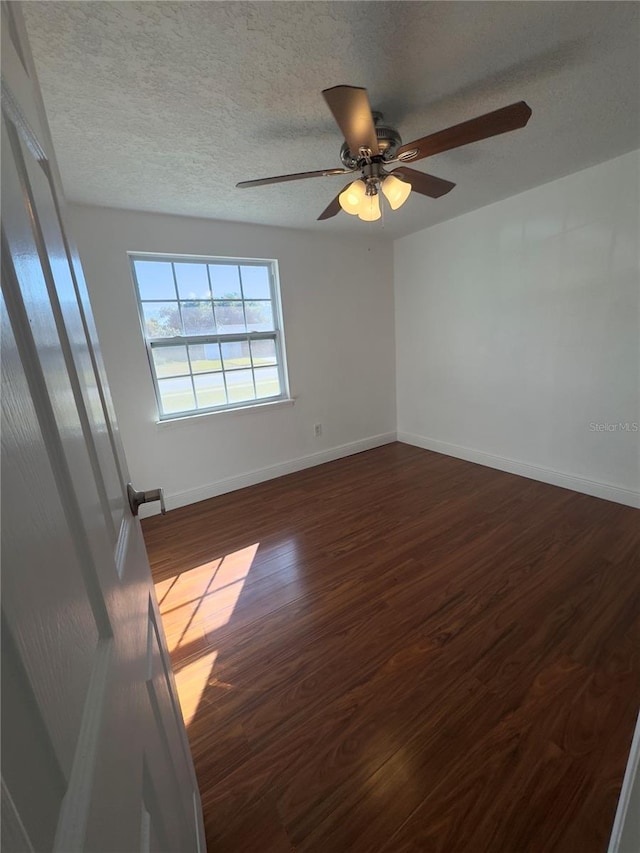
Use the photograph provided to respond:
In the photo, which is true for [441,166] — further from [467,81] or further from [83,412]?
[83,412]

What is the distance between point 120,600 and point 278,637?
4.38 feet

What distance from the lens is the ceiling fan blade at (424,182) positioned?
5.44 feet

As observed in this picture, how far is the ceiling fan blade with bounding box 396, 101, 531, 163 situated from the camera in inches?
48.9

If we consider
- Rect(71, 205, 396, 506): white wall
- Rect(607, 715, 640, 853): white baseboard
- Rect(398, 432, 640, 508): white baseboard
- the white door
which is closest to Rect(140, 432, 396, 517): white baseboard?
Rect(71, 205, 396, 506): white wall

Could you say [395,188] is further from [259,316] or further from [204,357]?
[204,357]

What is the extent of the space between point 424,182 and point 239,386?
2.13 m

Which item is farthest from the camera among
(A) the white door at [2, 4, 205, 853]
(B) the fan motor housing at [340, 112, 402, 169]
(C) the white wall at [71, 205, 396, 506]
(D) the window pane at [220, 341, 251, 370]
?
(D) the window pane at [220, 341, 251, 370]

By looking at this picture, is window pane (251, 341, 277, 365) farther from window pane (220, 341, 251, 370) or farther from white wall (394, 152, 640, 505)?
white wall (394, 152, 640, 505)

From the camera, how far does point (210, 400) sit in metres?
3.13

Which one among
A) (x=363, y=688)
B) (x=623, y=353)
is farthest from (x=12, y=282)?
(x=623, y=353)

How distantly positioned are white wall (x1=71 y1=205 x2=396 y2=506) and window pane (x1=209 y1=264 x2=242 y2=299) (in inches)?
5.2

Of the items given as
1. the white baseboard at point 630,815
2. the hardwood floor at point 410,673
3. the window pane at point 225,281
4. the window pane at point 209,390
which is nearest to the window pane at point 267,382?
the window pane at point 209,390

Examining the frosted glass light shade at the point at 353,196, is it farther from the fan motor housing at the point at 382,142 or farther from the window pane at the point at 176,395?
the window pane at the point at 176,395

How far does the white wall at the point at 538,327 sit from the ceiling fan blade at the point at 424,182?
142 cm
